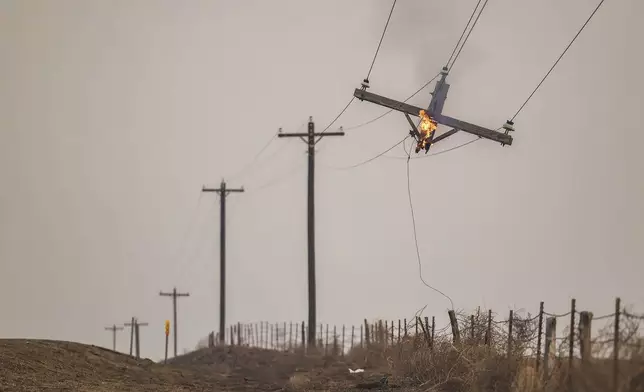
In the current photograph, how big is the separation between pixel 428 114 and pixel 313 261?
1574 cm

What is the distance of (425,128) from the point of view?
19.6m

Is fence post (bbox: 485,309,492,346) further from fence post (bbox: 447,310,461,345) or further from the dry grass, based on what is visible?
fence post (bbox: 447,310,461,345)

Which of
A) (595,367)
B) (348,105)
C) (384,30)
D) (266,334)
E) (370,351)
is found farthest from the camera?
(266,334)

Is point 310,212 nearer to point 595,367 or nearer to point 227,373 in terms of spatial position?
point 227,373

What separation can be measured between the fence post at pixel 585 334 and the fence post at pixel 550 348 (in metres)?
1.25

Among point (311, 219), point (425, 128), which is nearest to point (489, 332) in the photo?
point (425, 128)

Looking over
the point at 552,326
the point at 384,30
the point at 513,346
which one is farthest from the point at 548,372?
the point at 384,30

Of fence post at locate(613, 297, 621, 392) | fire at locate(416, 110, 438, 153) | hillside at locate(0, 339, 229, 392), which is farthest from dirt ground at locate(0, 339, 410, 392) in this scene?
fence post at locate(613, 297, 621, 392)

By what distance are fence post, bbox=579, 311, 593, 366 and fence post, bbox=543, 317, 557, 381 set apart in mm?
1247

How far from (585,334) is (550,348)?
1529 mm

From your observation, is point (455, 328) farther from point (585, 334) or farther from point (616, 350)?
point (616, 350)

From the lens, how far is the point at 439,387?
1756 centimetres

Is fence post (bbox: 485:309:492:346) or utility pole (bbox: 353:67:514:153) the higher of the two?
utility pole (bbox: 353:67:514:153)

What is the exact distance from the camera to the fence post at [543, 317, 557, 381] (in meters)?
13.3
